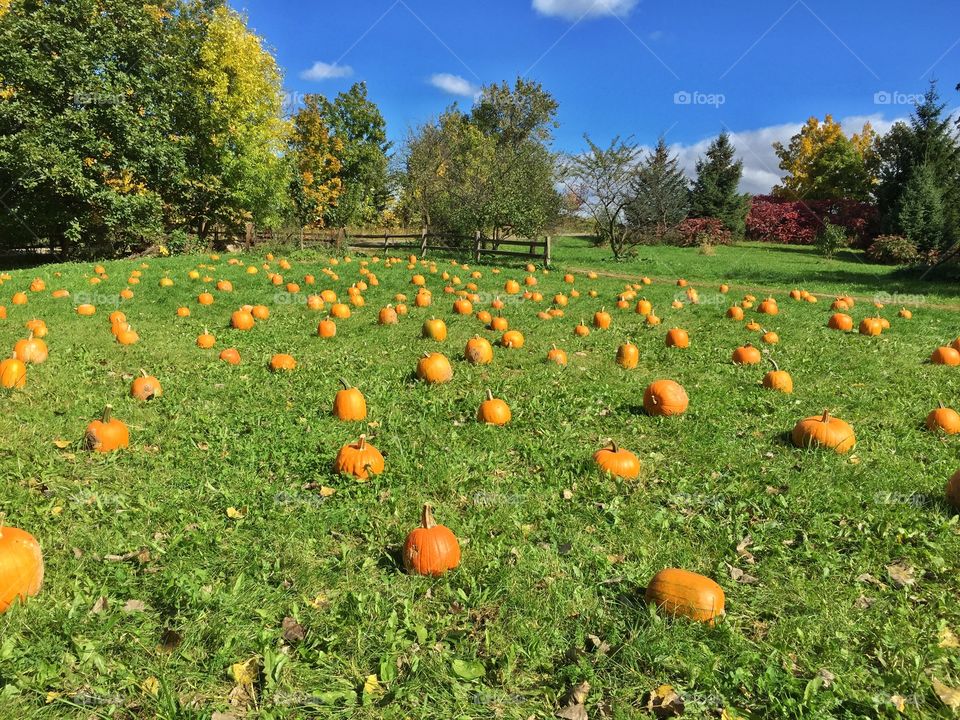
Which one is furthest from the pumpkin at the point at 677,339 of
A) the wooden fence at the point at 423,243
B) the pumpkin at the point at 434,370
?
the wooden fence at the point at 423,243

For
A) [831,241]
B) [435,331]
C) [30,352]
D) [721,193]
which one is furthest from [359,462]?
[721,193]

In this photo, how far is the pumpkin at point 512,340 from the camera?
27.8ft

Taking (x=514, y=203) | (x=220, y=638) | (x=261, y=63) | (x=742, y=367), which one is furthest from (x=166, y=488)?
(x=261, y=63)

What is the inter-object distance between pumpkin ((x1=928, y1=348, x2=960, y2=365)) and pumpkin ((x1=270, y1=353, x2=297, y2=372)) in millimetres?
9090

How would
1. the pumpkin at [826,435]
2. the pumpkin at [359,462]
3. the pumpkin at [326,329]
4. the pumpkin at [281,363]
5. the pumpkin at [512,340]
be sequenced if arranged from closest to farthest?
the pumpkin at [359,462] → the pumpkin at [826,435] → the pumpkin at [281,363] → the pumpkin at [512,340] → the pumpkin at [326,329]

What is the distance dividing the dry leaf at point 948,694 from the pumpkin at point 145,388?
6.83 m

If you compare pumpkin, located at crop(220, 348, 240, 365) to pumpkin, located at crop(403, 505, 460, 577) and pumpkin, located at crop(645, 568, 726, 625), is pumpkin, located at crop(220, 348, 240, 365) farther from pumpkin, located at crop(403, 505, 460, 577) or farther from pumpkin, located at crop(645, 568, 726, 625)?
pumpkin, located at crop(645, 568, 726, 625)

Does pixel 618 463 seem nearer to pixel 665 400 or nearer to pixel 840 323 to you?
pixel 665 400

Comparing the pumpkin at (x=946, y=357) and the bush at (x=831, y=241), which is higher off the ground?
the bush at (x=831, y=241)

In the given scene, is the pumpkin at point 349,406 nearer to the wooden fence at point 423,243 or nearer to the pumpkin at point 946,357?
the pumpkin at point 946,357

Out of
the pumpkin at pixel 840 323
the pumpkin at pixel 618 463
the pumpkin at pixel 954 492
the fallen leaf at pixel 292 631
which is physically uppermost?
the pumpkin at pixel 840 323

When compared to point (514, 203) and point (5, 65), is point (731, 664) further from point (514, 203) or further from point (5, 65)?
point (514, 203)

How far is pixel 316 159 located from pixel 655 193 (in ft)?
103

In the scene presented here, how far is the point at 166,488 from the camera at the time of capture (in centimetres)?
419
